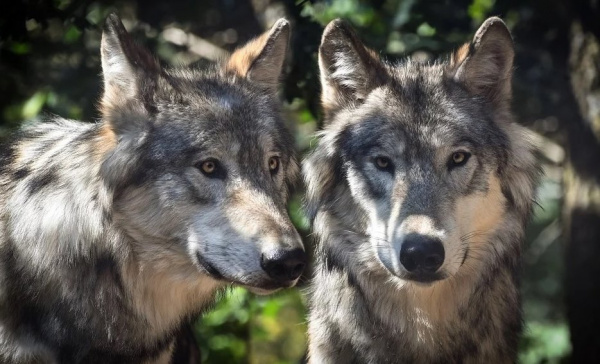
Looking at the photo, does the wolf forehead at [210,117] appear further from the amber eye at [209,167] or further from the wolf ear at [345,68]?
the wolf ear at [345,68]

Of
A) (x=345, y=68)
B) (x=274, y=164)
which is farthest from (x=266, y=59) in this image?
(x=274, y=164)

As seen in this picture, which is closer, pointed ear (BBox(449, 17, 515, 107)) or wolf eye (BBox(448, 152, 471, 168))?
wolf eye (BBox(448, 152, 471, 168))

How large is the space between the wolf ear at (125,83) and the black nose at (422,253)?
141 cm

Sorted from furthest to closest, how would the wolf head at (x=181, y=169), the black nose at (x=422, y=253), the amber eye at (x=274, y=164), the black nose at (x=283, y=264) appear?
the amber eye at (x=274, y=164), the wolf head at (x=181, y=169), the black nose at (x=422, y=253), the black nose at (x=283, y=264)

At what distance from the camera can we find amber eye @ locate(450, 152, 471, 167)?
4488 mm

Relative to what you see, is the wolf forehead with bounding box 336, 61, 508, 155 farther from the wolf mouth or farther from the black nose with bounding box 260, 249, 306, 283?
the wolf mouth

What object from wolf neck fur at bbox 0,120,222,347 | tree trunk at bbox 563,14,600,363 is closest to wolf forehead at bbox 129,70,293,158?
wolf neck fur at bbox 0,120,222,347

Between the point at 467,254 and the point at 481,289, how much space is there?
0.27 m

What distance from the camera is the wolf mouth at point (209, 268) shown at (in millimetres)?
4227

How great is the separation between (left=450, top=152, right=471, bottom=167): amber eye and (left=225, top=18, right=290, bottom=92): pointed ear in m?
1.11

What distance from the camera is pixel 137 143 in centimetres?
432

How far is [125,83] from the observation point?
438 cm

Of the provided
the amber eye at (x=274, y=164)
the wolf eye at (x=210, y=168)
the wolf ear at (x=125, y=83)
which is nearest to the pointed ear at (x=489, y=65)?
the amber eye at (x=274, y=164)

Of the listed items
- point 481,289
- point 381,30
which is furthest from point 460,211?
point 381,30
